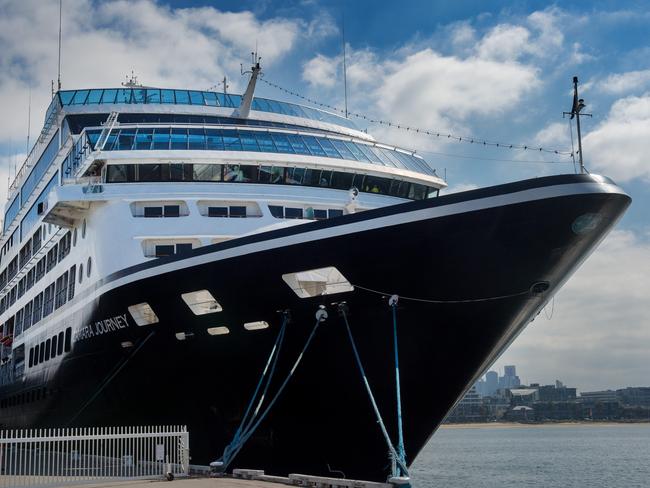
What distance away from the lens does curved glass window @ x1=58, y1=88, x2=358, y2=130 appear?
2523cm

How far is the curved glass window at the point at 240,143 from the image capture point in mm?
19266

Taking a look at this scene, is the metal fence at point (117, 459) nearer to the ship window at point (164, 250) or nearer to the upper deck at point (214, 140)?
the ship window at point (164, 250)

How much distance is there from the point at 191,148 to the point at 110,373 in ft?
18.7

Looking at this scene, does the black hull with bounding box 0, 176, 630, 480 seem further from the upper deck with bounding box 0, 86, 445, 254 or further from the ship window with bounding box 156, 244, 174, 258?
the upper deck with bounding box 0, 86, 445, 254

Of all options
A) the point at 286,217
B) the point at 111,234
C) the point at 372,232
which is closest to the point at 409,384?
the point at 372,232

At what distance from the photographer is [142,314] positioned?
16375 millimetres

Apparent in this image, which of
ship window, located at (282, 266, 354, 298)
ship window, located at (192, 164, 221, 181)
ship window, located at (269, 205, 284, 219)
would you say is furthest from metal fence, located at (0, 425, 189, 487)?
ship window, located at (192, 164, 221, 181)

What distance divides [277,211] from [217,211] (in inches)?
54.9

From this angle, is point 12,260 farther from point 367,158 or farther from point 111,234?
point 367,158

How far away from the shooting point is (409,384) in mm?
13977

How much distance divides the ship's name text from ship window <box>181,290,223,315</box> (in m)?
2.10

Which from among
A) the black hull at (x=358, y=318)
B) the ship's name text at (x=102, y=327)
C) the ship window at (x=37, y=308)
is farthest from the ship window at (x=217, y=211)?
the ship window at (x=37, y=308)

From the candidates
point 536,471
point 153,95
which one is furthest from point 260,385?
point 536,471

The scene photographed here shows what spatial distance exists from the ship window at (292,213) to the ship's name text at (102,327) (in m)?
4.33
